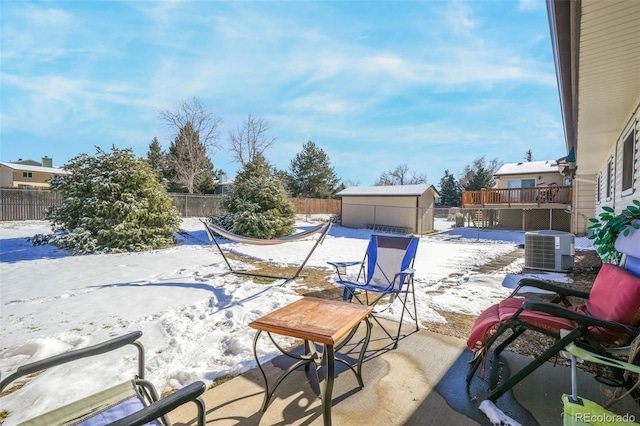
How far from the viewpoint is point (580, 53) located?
2975 mm

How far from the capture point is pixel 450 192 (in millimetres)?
35344

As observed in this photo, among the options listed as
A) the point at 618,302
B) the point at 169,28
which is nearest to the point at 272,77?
the point at 169,28

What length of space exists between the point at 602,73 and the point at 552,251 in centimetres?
394

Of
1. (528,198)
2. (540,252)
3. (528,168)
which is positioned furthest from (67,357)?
(528,168)

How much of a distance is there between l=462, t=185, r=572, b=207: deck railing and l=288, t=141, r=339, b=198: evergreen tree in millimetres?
12939

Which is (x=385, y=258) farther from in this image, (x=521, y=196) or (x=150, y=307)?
(x=521, y=196)

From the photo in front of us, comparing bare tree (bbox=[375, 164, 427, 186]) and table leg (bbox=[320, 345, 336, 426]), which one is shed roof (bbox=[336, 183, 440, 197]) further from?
bare tree (bbox=[375, 164, 427, 186])

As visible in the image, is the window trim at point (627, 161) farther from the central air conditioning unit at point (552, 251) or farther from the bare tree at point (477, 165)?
the bare tree at point (477, 165)

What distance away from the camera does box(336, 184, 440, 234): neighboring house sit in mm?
16203

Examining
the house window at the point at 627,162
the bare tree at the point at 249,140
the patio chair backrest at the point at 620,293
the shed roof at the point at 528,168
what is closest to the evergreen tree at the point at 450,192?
the shed roof at the point at 528,168

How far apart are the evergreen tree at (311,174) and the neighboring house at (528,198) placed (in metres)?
12.9

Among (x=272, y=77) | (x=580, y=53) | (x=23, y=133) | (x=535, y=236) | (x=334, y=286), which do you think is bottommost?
(x=334, y=286)

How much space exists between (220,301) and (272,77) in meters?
10.3

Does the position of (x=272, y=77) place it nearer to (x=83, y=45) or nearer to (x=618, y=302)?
(x=83, y=45)
